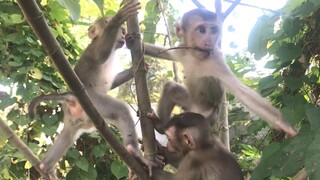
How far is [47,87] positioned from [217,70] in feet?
7.06

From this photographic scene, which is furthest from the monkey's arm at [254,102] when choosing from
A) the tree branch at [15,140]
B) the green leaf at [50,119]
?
the green leaf at [50,119]

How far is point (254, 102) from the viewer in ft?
11.1

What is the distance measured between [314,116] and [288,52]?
50 centimetres

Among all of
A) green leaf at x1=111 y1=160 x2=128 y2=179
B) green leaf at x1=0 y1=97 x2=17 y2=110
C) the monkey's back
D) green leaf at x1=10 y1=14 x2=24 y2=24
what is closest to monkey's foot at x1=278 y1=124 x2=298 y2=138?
the monkey's back

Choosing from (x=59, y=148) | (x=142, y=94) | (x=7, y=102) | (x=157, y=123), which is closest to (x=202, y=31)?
(x=157, y=123)

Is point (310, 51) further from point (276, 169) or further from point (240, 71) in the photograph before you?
point (240, 71)

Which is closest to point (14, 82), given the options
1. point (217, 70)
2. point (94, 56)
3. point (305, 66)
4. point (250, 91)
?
point (94, 56)

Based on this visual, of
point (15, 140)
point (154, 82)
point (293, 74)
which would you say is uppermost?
point (293, 74)

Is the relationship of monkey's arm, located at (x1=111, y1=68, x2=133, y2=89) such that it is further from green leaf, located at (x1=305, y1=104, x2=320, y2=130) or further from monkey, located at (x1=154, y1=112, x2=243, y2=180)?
green leaf, located at (x1=305, y1=104, x2=320, y2=130)

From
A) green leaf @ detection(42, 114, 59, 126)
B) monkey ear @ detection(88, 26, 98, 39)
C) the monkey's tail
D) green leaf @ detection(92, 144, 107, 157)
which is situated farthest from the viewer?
green leaf @ detection(92, 144, 107, 157)

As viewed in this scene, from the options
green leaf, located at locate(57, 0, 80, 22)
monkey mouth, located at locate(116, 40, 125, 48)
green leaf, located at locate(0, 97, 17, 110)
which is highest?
green leaf, located at locate(57, 0, 80, 22)

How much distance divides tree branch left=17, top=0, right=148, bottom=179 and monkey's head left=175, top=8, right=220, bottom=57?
4.40 feet

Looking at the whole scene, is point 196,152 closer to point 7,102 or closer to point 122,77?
point 122,77

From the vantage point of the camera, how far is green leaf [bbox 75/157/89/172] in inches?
195
